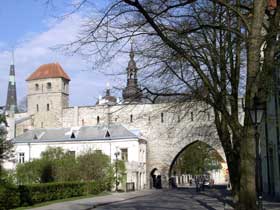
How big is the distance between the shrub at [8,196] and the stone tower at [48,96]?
179ft

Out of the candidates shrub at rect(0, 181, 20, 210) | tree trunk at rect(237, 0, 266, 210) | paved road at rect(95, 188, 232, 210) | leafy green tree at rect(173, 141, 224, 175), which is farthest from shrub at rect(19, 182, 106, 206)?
leafy green tree at rect(173, 141, 224, 175)

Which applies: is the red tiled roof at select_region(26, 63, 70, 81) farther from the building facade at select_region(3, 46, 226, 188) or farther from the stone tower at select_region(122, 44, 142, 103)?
the stone tower at select_region(122, 44, 142, 103)

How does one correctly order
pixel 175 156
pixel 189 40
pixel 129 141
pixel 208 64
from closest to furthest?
pixel 189 40 → pixel 208 64 → pixel 129 141 → pixel 175 156

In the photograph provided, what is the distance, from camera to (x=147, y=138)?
77.2m

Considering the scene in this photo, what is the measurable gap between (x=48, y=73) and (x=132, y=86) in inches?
2753

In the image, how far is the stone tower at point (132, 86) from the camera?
1466 cm

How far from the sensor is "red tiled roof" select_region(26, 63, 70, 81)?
83.1 meters

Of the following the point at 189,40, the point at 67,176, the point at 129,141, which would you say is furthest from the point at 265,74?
the point at 129,141

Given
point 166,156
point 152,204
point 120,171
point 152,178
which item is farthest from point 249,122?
point 152,178

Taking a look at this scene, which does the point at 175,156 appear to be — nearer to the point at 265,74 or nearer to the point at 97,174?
the point at 97,174

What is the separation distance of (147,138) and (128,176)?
14.4 m

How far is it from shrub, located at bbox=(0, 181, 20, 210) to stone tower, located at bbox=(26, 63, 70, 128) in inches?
2149

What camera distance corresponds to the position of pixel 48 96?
82750 mm

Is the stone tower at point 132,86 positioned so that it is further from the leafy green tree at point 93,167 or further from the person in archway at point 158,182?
the person in archway at point 158,182
